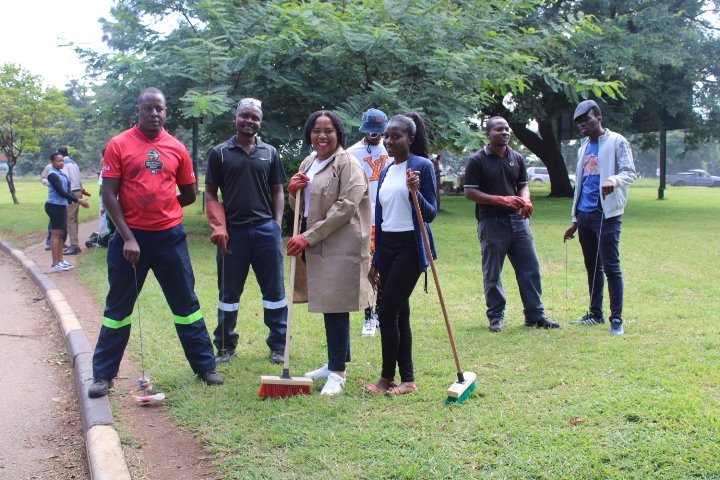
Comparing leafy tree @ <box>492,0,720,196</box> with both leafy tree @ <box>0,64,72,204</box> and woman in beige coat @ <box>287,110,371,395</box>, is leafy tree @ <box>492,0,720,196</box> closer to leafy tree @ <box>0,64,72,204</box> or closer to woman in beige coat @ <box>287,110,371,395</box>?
leafy tree @ <box>0,64,72,204</box>

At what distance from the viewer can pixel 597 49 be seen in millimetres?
20672

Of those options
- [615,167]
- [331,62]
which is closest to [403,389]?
[615,167]

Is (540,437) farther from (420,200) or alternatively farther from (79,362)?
(79,362)

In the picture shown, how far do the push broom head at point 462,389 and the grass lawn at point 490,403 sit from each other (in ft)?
0.17

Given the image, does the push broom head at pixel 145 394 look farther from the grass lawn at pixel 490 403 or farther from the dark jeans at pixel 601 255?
the dark jeans at pixel 601 255

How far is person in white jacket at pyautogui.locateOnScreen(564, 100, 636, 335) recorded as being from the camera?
20.7ft

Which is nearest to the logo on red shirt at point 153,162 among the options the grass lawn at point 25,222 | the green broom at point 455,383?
the green broom at point 455,383

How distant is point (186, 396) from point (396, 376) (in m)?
1.50

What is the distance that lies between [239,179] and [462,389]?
2356 mm

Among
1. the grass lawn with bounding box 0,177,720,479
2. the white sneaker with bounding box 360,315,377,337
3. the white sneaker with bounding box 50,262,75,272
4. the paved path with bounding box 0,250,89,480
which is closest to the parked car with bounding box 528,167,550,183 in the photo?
the white sneaker with bounding box 50,262,75,272

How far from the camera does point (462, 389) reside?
4.53 m

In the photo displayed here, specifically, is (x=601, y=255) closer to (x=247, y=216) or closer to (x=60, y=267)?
(x=247, y=216)

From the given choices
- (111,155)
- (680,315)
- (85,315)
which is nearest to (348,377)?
(111,155)

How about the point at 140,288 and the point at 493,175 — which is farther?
the point at 493,175
